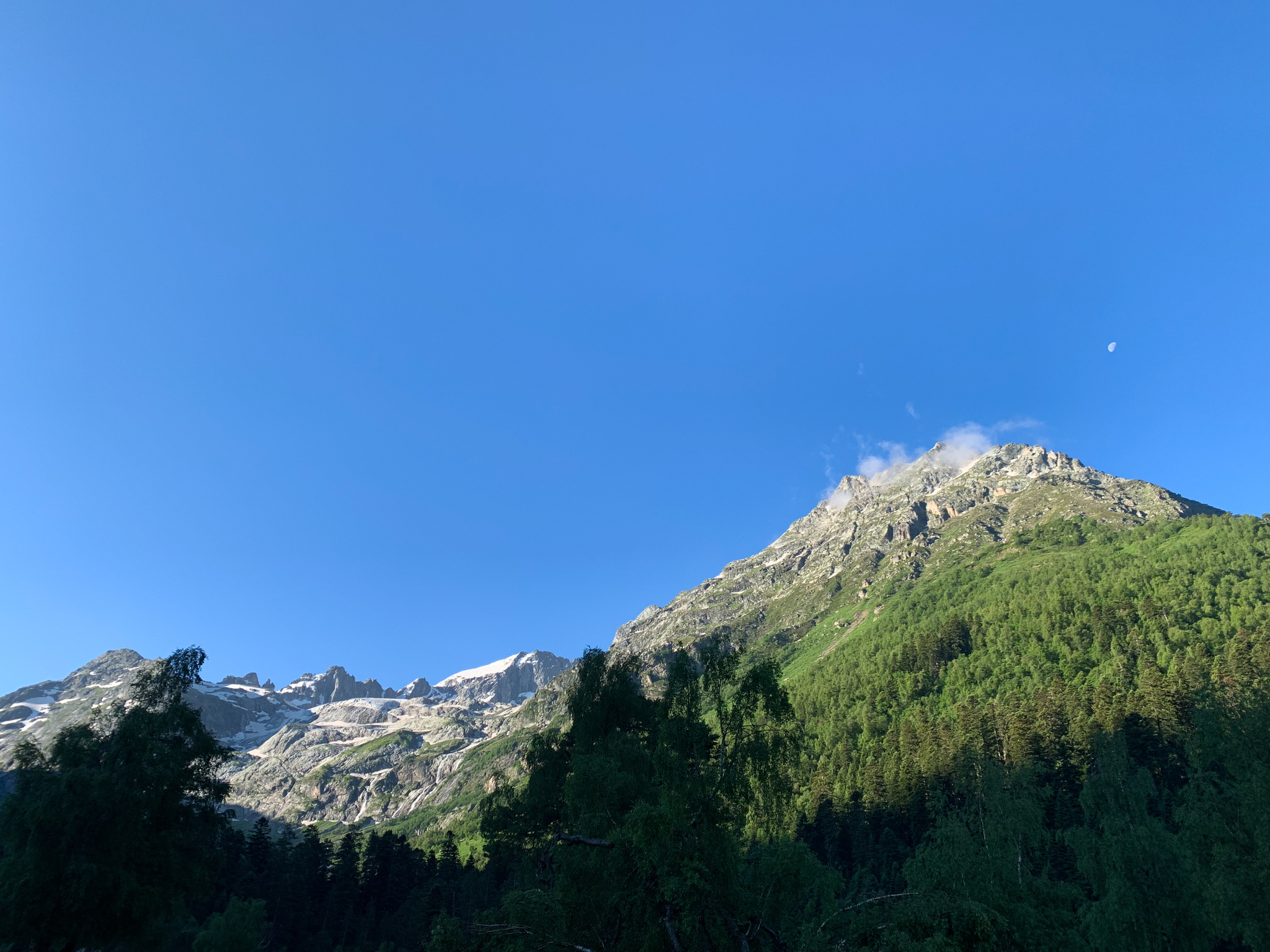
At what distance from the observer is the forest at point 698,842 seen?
1689 centimetres

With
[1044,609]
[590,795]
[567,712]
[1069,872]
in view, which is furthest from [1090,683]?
[590,795]

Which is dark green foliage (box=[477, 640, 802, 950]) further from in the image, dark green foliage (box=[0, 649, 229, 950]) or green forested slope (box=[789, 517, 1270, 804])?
green forested slope (box=[789, 517, 1270, 804])

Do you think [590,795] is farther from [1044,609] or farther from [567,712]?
[1044,609]

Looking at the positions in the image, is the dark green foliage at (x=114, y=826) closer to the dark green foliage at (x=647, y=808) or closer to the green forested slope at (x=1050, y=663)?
the dark green foliage at (x=647, y=808)

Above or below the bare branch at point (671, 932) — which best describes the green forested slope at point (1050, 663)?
above

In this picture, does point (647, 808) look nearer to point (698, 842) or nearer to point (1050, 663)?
point (698, 842)

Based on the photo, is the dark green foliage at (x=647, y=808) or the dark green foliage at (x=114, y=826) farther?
the dark green foliage at (x=114, y=826)

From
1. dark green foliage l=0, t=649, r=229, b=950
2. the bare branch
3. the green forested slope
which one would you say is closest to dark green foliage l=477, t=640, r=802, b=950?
the bare branch

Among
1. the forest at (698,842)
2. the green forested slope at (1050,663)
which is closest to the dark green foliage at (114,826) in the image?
the forest at (698,842)

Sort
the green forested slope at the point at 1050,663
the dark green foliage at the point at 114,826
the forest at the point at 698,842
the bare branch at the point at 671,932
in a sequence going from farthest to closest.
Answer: the green forested slope at the point at 1050,663
the dark green foliage at the point at 114,826
the forest at the point at 698,842
the bare branch at the point at 671,932

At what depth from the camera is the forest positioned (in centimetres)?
1689

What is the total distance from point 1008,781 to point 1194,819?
35.8 metres

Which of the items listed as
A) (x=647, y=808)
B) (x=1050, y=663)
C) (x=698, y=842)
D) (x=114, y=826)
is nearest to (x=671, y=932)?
(x=698, y=842)

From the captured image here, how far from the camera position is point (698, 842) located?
18.2 m
